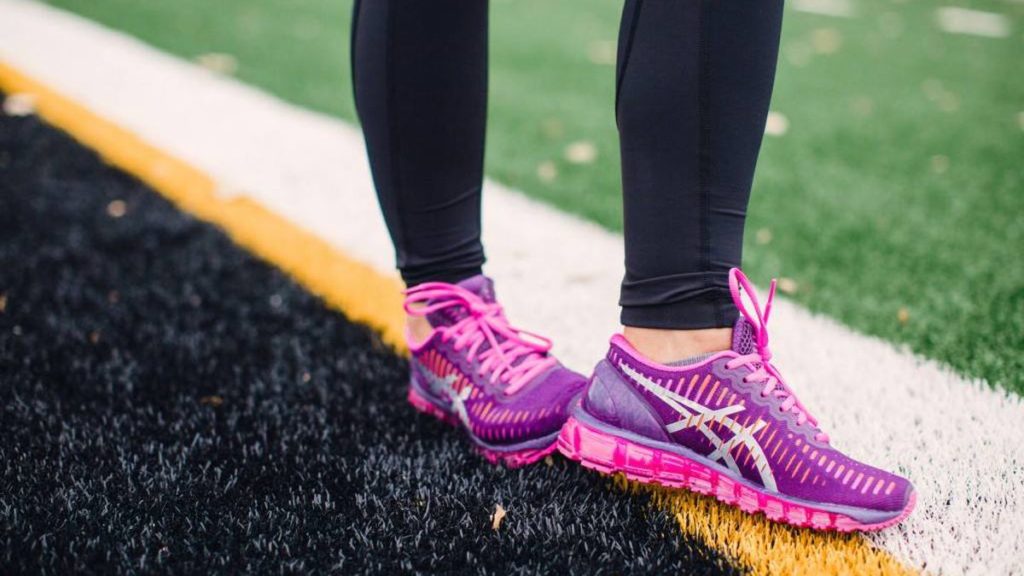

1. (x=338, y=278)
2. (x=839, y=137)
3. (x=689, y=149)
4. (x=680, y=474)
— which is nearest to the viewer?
(x=689, y=149)

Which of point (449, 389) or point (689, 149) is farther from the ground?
point (689, 149)

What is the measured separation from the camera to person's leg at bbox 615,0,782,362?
94 centimetres

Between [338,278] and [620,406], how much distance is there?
95 centimetres

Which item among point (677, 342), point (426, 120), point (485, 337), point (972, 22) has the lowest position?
point (972, 22)

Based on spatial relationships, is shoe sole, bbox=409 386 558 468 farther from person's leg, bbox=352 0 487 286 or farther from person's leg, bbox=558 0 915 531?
person's leg, bbox=352 0 487 286

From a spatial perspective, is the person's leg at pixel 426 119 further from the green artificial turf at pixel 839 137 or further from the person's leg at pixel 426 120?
the green artificial turf at pixel 839 137

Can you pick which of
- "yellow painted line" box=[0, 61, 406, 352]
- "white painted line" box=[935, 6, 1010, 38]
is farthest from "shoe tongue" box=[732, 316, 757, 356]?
"white painted line" box=[935, 6, 1010, 38]

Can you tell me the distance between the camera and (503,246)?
200cm

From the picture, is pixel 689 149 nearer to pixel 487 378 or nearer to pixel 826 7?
pixel 487 378

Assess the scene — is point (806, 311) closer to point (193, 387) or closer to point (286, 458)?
point (286, 458)

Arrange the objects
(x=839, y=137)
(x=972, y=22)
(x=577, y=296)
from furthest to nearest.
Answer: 1. (x=972, y=22)
2. (x=839, y=137)
3. (x=577, y=296)

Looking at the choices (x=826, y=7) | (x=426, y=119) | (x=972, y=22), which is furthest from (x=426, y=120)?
(x=826, y=7)

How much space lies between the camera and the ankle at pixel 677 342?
1038mm

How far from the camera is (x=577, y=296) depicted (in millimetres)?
1749
